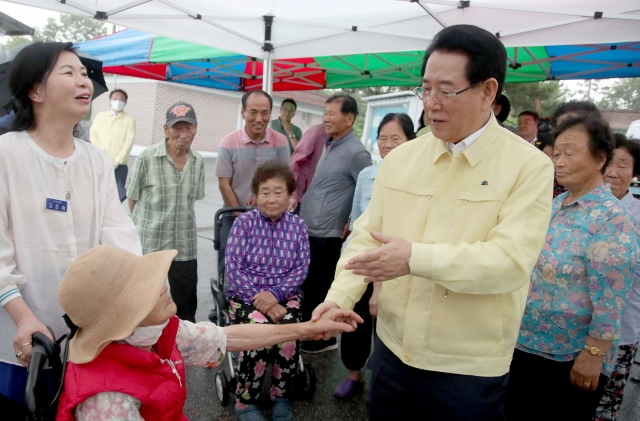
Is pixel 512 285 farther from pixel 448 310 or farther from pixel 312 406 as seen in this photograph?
pixel 312 406

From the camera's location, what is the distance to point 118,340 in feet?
4.80

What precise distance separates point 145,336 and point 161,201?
237 centimetres

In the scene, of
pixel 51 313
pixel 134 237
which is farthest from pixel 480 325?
pixel 51 313

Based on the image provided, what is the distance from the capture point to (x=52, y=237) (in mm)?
1783

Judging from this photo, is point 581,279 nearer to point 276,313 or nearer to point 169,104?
point 276,313

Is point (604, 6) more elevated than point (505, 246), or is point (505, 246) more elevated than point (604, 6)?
point (604, 6)

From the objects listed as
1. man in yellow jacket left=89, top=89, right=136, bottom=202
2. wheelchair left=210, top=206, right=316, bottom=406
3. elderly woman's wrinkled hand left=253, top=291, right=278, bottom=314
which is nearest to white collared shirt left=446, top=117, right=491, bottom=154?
elderly woman's wrinkled hand left=253, top=291, right=278, bottom=314

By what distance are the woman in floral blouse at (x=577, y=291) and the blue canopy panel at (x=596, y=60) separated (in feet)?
13.8

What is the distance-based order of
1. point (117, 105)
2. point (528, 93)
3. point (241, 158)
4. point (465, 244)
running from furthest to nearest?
point (528, 93), point (117, 105), point (241, 158), point (465, 244)

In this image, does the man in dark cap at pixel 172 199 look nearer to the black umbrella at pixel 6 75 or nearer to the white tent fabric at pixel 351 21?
the black umbrella at pixel 6 75

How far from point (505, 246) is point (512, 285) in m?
0.14

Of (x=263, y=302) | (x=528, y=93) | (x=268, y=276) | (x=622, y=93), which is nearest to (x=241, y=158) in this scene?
(x=268, y=276)

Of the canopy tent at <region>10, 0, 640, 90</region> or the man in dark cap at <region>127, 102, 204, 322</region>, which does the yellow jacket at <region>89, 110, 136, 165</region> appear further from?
the man in dark cap at <region>127, 102, 204, 322</region>

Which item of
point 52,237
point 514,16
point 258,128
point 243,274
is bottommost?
point 243,274
